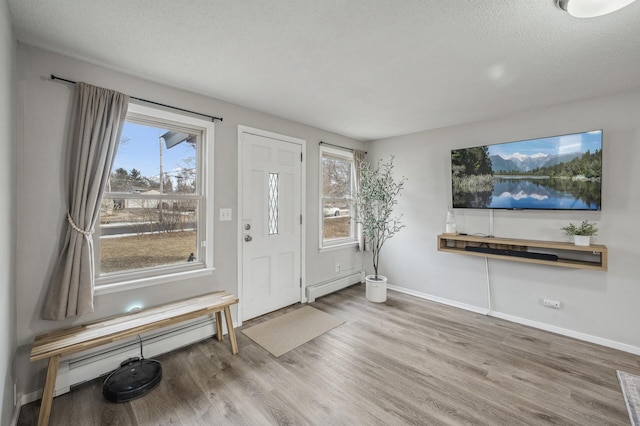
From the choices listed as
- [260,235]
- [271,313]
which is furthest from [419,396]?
[260,235]

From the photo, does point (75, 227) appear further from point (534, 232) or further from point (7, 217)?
point (534, 232)

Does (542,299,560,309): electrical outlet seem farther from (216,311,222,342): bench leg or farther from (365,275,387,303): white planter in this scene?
(216,311,222,342): bench leg

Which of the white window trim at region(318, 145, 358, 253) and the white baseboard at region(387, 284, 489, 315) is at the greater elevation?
the white window trim at region(318, 145, 358, 253)

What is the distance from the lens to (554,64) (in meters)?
2.08

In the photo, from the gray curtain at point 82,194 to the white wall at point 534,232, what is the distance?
143 inches

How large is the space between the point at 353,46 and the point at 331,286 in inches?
124

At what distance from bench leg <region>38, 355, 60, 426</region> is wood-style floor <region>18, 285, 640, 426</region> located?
0.09m

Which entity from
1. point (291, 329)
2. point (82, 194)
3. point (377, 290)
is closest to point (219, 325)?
point (291, 329)

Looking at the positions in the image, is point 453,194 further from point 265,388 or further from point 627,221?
point 265,388

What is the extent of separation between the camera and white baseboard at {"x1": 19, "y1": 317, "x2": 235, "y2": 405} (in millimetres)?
1951

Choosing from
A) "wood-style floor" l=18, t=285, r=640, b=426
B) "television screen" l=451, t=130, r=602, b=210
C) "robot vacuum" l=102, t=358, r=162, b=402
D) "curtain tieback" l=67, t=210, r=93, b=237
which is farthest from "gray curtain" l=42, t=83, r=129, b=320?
"television screen" l=451, t=130, r=602, b=210

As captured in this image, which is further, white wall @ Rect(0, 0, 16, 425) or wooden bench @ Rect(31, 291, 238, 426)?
wooden bench @ Rect(31, 291, 238, 426)

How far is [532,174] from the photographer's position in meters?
3.03

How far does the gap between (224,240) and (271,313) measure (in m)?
1.14
